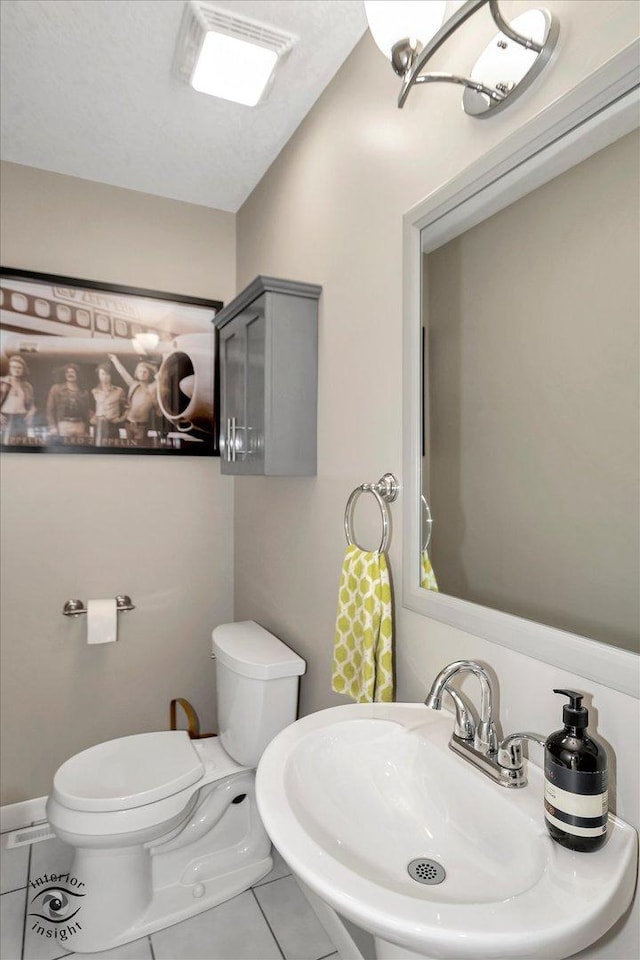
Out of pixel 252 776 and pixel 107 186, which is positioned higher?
pixel 107 186

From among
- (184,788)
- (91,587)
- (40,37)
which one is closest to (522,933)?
(184,788)

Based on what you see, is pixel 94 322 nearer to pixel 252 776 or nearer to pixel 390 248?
pixel 390 248

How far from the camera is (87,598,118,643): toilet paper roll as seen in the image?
2.20 meters

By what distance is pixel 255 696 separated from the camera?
1.78 meters

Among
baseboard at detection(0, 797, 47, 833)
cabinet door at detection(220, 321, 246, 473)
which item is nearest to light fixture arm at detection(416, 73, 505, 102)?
cabinet door at detection(220, 321, 246, 473)

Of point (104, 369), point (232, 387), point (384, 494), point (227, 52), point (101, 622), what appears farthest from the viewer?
point (104, 369)

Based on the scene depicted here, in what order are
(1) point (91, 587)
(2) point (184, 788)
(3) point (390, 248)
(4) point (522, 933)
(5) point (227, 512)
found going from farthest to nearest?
(5) point (227, 512)
(1) point (91, 587)
(2) point (184, 788)
(3) point (390, 248)
(4) point (522, 933)

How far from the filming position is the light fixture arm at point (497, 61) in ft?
3.00

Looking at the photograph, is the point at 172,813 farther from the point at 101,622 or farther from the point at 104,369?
the point at 104,369

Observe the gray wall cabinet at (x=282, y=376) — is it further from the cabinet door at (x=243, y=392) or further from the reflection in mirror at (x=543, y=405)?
the reflection in mirror at (x=543, y=405)

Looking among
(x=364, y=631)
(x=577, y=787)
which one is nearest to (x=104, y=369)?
(x=364, y=631)

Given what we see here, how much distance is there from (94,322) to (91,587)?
1.12 metres

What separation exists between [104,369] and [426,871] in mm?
2113

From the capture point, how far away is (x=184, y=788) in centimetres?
168
